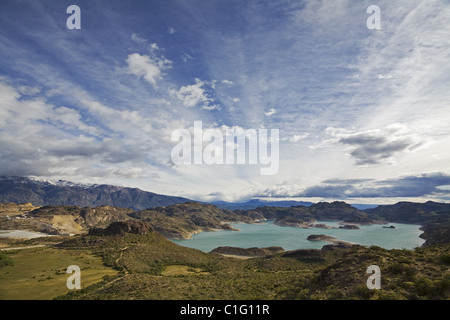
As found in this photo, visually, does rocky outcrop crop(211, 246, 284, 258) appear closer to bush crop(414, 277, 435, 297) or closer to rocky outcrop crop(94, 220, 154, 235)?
rocky outcrop crop(94, 220, 154, 235)

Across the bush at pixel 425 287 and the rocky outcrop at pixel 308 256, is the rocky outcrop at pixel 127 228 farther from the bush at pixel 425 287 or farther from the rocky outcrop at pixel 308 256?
the bush at pixel 425 287

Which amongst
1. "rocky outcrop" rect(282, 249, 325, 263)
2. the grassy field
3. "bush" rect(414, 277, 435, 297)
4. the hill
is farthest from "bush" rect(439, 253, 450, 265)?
"rocky outcrop" rect(282, 249, 325, 263)

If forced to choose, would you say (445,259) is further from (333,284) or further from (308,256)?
(308,256)

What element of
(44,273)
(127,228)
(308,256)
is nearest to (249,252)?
(308,256)

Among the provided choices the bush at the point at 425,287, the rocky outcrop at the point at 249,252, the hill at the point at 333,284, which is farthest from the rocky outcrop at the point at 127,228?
the bush at the point at 425,287

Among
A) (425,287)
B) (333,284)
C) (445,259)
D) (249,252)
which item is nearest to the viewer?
(425,287)

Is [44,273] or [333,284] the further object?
[44,273]

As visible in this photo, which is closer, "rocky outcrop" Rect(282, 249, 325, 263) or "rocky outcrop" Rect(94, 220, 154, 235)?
"rocky outcrop" Rect(282, 249, 325, 263)

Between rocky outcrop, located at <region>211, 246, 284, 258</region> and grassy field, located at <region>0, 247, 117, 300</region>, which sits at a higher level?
grassy field, located at <region>0, 247, 117, 300</region>
